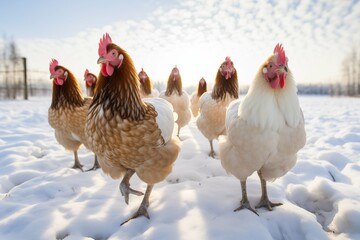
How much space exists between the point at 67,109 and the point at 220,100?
9.55ft

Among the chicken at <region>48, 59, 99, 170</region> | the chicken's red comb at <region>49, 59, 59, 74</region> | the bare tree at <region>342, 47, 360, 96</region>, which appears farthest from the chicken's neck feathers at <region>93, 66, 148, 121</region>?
the bare tree at <region>342, 47, 360, 96</region>

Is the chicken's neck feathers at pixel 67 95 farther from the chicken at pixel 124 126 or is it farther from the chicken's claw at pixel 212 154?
the chicken's claw at pixel 212 154

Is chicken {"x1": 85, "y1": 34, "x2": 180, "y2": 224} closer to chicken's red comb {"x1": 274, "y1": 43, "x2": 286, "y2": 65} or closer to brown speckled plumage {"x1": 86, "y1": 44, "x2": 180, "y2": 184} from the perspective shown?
brown speckled plumage {"x1": 86, "y1": 44, "x2": 180, "y2": 184}

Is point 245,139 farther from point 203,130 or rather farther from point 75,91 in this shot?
point 75,91

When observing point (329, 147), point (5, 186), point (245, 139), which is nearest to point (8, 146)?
point (5, 186)

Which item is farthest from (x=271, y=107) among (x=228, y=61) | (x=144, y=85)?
(x=144, y=85)

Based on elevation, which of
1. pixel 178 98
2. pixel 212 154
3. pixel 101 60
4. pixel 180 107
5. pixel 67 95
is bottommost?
pixel 212 154

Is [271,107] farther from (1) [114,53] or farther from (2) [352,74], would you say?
(2) [352,74]

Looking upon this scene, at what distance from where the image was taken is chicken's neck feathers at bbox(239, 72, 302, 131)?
246cm

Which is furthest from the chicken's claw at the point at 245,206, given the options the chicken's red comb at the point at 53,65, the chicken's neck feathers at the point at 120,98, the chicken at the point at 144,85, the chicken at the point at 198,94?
the chicken at the point at 198,94

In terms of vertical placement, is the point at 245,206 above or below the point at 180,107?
below

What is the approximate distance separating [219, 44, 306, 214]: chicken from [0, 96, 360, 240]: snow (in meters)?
0.34

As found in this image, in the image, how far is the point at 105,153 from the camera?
2.68 meters

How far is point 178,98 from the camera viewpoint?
7.11 m
